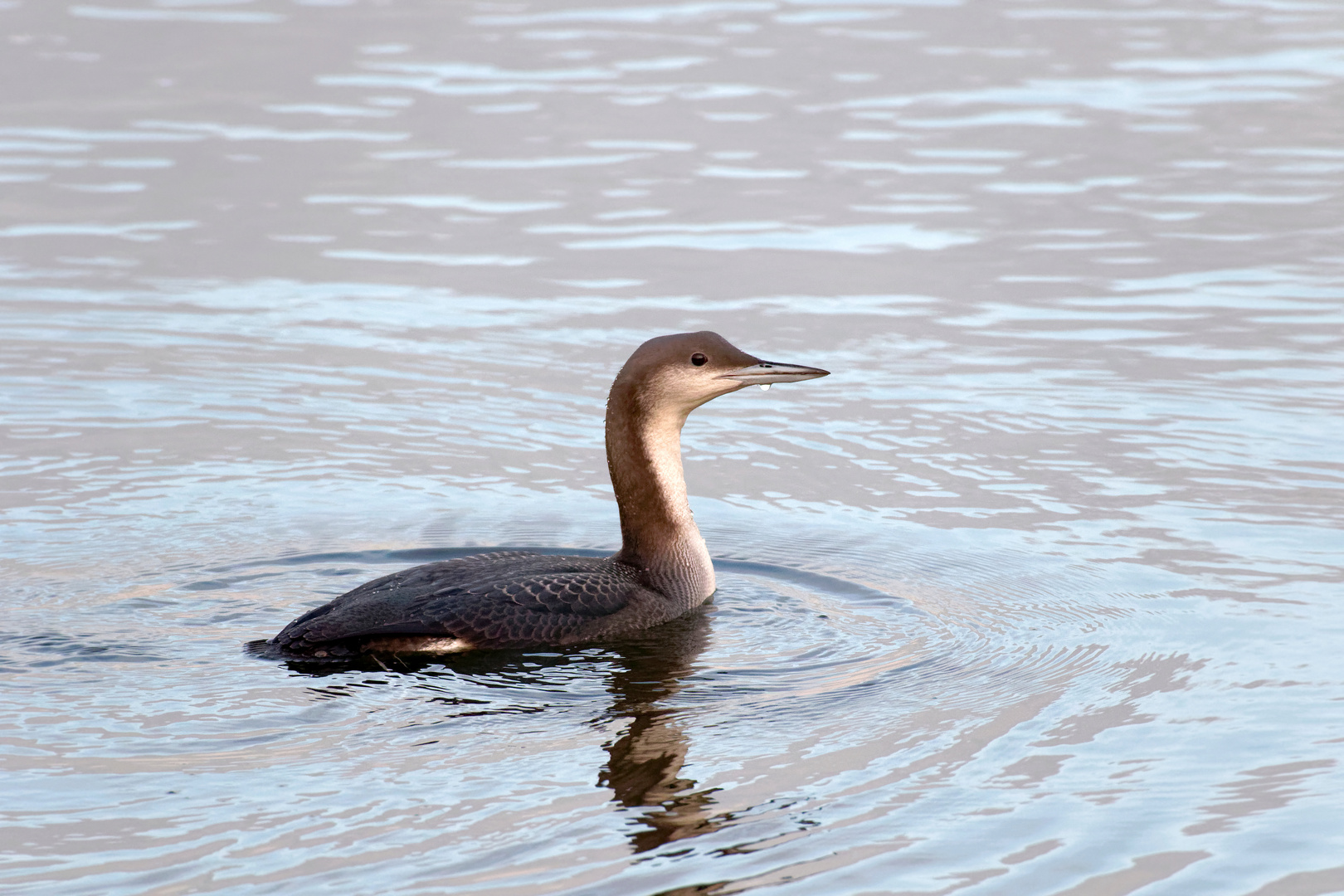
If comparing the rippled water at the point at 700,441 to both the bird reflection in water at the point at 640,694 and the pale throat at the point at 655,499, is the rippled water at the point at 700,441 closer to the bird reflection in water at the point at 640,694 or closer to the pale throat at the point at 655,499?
the bird reflection in water at the point at 640,694

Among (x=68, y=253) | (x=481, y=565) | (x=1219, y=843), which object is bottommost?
(x=1219, y=843)

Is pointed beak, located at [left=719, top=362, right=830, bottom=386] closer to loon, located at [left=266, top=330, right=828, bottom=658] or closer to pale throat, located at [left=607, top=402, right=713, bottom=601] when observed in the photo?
loon, located at [left=266, top=330, right=828, bottom=658]

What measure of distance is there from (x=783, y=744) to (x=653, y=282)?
6.24 meters

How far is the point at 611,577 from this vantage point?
A: 7.24 metres

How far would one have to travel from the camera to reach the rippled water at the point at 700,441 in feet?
17.7

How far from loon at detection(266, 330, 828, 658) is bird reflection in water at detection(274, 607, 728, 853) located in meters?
0.08

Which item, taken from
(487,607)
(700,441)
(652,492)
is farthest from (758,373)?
(700,441)

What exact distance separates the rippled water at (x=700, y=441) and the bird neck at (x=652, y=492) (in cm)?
28

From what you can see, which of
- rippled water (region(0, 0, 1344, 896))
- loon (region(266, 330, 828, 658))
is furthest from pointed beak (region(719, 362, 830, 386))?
rippled water (region(0, 0, 1344, 896))

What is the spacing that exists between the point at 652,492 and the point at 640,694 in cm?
132

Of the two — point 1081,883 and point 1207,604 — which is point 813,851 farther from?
point 1207,604

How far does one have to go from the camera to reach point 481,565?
7.04 metres

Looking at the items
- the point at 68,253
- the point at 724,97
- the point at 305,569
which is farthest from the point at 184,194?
the point at 305,569

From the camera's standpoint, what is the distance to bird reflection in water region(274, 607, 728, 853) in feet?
17.8
